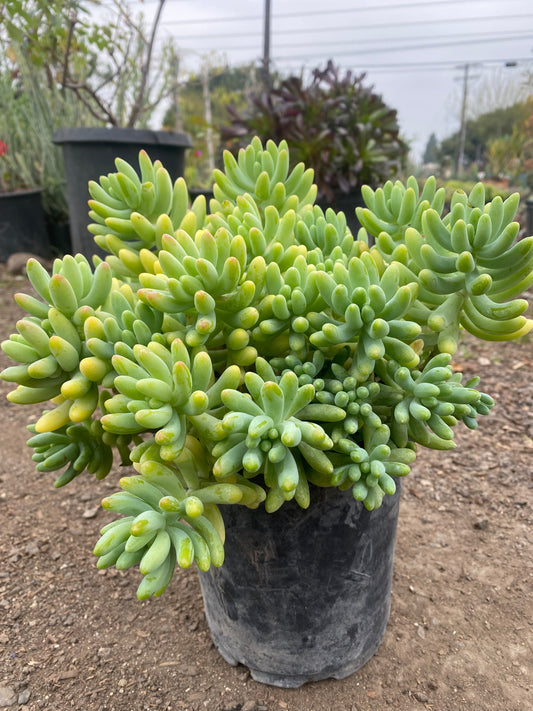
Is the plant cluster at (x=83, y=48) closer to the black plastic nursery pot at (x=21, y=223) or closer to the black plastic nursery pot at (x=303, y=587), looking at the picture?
the black plastic nursery pot at (x=21, y=223)

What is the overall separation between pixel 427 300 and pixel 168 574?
1.92 ft

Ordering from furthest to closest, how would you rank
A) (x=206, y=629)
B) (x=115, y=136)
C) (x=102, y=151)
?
(x=102, y=151) < (x=115, y=136) < (x=206, y=629)

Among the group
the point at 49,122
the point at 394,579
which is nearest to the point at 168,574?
the point at 394,579

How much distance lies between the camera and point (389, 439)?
94cm

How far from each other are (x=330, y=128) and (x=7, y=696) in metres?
3.40

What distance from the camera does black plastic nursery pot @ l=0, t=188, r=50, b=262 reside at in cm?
454

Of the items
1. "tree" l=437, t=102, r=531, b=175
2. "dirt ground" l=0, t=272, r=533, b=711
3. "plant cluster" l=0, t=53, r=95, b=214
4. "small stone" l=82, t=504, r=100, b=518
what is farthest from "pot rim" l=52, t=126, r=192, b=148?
"tree" l=437, t=102, r=531, b=175

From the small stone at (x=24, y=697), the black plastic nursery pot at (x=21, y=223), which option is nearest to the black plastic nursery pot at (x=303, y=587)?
the small stone at (x=24, y=697)

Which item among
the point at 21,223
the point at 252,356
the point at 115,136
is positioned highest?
the point at 115,136

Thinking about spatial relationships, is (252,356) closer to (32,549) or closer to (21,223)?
(32,549)

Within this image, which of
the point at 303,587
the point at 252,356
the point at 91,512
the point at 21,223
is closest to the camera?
the point at 252,356

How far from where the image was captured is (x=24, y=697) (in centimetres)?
112

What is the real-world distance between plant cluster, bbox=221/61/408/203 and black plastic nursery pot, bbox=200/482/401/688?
2774mm

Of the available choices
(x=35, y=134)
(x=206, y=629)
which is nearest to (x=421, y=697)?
(x=206, y=629)
